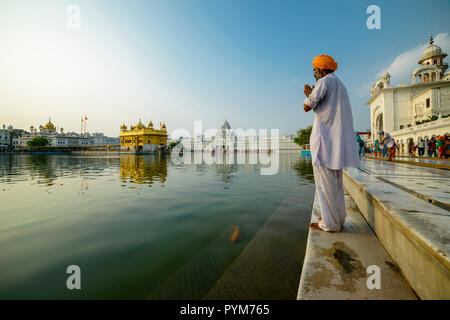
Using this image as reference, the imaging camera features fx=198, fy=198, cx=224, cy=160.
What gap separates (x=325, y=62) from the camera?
7.45 feet

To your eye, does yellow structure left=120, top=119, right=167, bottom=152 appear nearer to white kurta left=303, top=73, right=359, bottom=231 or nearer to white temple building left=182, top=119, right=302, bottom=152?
white temple building left=182, top=119, right=302, bottom=152

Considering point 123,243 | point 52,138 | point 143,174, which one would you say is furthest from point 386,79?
point 52,138

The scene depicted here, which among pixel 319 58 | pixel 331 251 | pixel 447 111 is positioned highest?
pixel 447 111

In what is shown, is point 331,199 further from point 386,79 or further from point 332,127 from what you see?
point 386,79

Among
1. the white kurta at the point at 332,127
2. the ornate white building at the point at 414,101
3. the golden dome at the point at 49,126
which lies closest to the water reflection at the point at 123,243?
the white kurta at the point at 332,127

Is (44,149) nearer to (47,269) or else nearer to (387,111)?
(47,269)

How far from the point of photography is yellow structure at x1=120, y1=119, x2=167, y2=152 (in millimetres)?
56969

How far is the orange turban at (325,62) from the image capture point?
7.41 ft

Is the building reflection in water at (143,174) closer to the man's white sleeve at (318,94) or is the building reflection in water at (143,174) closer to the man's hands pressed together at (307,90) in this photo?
the man's hands pressed together at (307,90)

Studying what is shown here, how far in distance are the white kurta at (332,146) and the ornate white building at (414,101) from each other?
2565cm

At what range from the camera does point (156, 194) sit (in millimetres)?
4992

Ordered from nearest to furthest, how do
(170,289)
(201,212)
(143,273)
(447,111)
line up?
(170,289)
(143,273)
(201,212)
(447,111)
